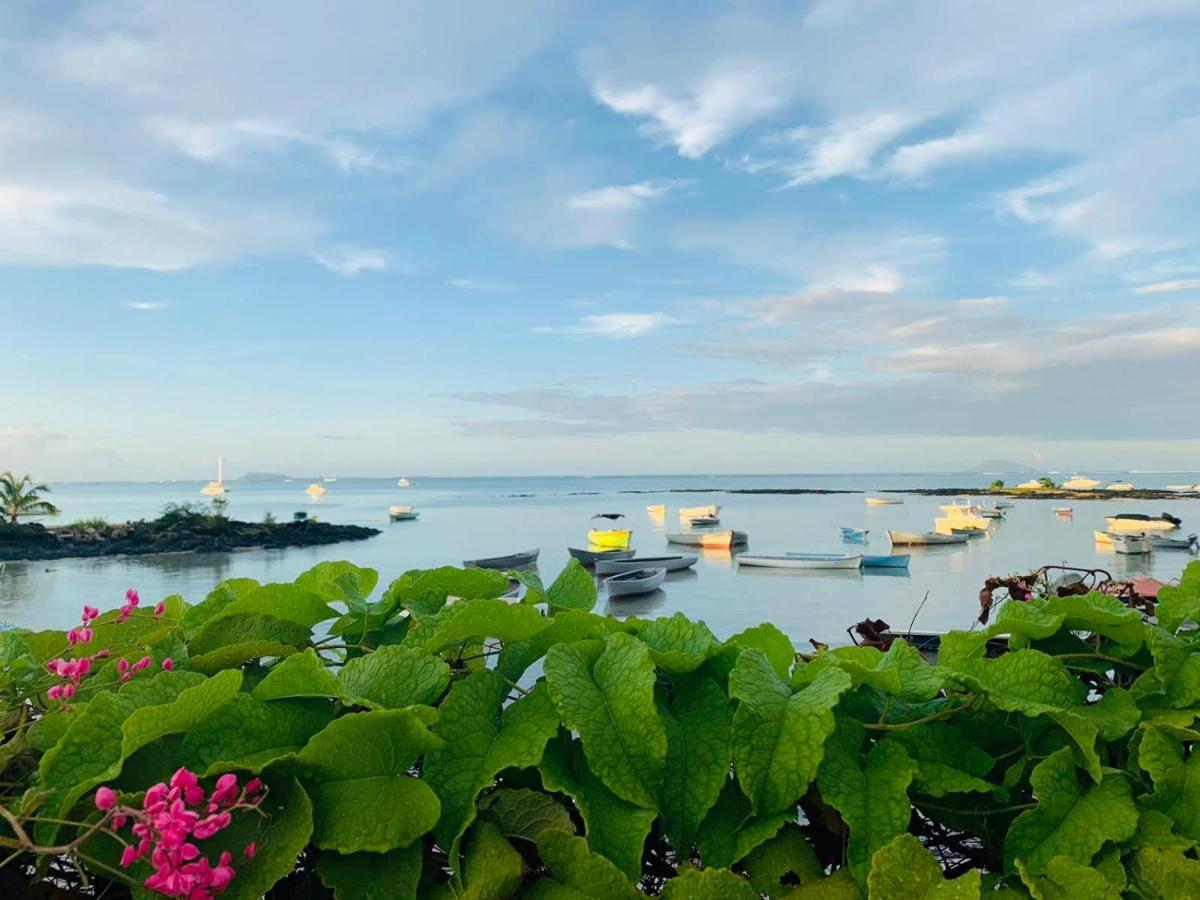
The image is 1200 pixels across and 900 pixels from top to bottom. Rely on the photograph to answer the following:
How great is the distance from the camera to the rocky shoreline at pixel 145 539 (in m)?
30.0

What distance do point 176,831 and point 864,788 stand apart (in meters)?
0.58

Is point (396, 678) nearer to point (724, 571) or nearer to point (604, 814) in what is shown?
point (604, 814)

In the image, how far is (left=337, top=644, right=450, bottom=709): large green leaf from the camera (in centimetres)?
74

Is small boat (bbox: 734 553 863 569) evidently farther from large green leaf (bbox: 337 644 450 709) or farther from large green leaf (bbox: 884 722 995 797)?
large green leaf (bbox: 337 644 450 709)

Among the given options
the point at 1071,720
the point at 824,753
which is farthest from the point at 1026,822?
the point at 824,753

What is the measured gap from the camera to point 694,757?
2.49 ft

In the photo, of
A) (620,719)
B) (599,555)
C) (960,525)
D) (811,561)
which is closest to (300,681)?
(620,719)

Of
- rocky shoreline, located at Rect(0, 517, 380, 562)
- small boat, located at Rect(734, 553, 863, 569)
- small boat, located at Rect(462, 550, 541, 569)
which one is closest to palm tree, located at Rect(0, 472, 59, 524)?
rocky shoreline, located at Rect(0, 517, 380, 562)

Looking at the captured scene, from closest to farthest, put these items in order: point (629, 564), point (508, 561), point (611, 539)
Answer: point (629, 564) < point (508, 561) < point (611, 539)

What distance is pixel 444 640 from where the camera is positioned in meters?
0.79

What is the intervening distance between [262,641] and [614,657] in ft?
1.34

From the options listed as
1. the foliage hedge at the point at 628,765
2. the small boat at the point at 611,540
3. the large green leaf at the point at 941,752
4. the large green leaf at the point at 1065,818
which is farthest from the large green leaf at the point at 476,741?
the small boat at the point at 611,540

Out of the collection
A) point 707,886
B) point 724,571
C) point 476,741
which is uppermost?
point 476,741

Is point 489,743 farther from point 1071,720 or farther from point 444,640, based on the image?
point 1071,720
